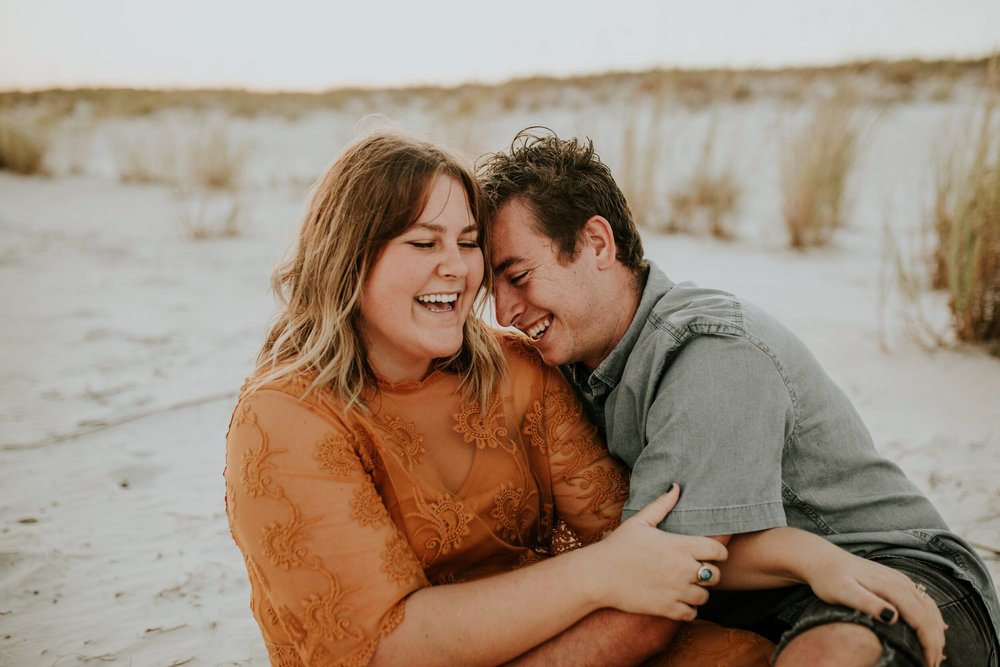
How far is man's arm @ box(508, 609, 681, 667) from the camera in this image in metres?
1.59

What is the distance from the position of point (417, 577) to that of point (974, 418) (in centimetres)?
344

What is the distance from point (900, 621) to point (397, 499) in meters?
1.13

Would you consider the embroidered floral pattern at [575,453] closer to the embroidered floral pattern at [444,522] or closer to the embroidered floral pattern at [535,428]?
the embroidered floral pattern at [535,428]

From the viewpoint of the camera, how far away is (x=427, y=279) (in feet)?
6.05

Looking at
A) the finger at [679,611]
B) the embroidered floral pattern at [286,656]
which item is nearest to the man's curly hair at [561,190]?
the finger at [679,611]

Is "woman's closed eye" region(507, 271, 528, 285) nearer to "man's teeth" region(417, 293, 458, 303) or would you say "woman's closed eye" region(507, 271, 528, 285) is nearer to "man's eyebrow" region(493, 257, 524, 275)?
"man's eyebrow" region(493, 257, 524, 275)

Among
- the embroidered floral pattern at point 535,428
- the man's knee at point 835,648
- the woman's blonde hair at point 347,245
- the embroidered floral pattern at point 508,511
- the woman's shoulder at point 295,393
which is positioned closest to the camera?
the man's knee at point 835,648

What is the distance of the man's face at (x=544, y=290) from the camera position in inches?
79.7

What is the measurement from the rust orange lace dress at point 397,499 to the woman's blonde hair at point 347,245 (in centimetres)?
9

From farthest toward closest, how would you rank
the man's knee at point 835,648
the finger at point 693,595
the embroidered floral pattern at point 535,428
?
the embroidered floral pattern at point 535,428, the finger at point 693,595, the man's knee at point 835,648

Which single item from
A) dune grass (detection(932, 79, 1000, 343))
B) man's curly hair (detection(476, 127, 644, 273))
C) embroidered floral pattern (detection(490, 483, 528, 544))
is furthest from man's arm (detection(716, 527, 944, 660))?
dune grass (detection(932, 79, 1000, 343))

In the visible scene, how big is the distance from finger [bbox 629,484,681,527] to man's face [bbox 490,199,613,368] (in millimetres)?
553

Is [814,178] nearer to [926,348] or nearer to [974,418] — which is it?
[926,348]

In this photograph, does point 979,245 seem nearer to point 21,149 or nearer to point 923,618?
point 923,618
